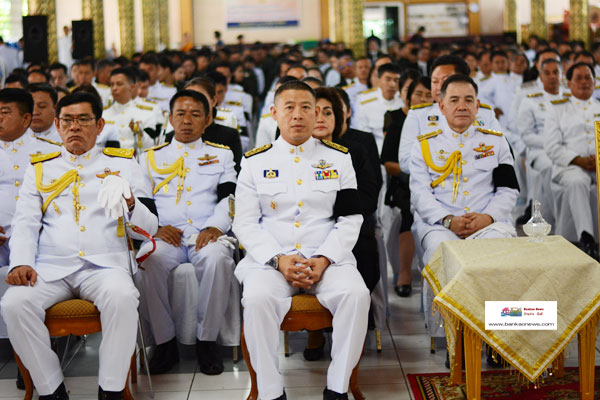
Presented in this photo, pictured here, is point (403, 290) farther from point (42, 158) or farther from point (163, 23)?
point (163, 23)

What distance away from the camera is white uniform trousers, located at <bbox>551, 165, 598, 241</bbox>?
5.81 metres

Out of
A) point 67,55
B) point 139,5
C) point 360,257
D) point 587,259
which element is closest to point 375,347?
point 360,257

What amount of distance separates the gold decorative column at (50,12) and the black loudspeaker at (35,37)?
2.08m

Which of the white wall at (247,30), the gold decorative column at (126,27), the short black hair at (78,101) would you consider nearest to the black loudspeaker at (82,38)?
the gold decorative column at (126,27)

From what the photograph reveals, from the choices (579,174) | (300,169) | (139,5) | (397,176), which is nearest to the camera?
(300,169)

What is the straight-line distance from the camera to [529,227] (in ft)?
11.6

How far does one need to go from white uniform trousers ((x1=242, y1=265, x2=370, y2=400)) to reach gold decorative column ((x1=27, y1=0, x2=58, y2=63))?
985cm

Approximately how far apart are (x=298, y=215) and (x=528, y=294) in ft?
3.65

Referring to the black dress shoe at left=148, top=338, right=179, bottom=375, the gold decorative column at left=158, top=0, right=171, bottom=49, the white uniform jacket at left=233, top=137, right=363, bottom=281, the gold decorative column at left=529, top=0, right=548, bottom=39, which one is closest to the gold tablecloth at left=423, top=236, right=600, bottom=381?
the white uniform jacket at left=233, top=137, right=363, bottom=281

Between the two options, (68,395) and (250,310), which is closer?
(250,310)

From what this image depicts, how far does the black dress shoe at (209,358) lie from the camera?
3988 millimetres

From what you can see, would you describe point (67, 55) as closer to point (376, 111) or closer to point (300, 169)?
point (376, 111)

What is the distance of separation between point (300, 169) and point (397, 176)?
144 cm

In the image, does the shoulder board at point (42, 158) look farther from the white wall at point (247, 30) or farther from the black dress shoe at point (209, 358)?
the white wall at point (247, 30)
